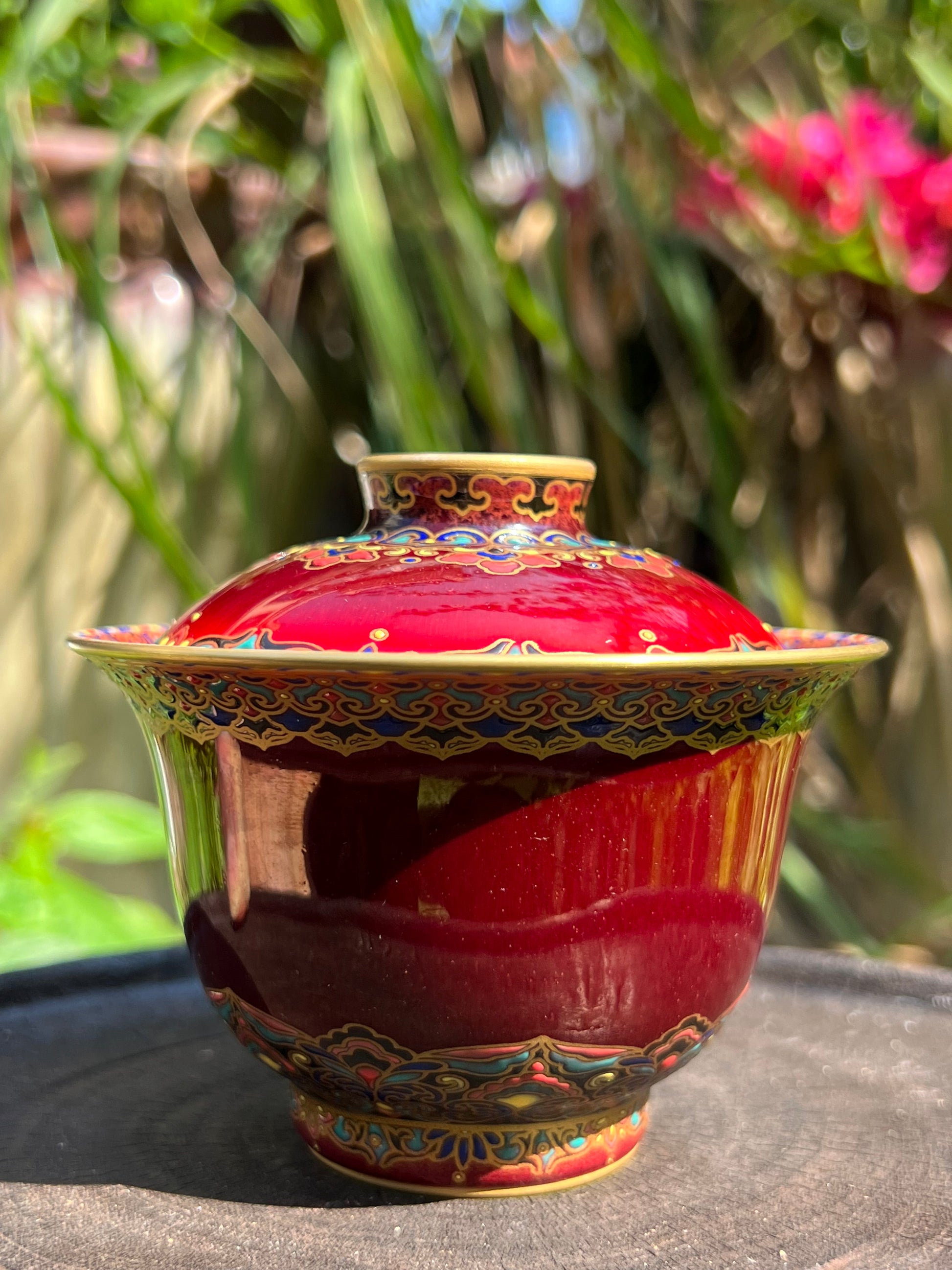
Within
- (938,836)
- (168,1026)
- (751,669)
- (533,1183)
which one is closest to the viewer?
(751,669)

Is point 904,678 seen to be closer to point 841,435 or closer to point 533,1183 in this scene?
point 841,435

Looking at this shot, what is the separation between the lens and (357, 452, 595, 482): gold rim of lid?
69cm

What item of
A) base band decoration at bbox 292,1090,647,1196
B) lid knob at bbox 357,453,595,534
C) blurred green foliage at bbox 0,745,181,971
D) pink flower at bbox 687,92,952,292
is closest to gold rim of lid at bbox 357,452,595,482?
lid knob at bbox 357,453,595,534

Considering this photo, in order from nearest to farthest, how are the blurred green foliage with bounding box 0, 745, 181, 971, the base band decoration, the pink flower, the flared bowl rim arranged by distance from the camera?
the flared bowl rim < the base band decoration < the blurred green foliage with bounding box 0, 745, 181, 971 < the pink flower

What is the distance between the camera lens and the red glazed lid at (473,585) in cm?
58

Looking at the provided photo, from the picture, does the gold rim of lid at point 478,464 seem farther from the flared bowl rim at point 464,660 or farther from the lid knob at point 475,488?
the flared bowl rim at point 464,660

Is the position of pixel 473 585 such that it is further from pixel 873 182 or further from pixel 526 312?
pixel 873 182

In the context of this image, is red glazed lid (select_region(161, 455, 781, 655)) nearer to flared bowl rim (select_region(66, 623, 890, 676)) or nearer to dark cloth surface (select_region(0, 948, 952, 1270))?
flared bowl rim (select_region(66, 623, 890, 676))

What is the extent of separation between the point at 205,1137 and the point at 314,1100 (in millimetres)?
88

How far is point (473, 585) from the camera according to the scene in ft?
1.98

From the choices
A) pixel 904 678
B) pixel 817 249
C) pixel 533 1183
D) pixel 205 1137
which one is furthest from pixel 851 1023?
pixel 817 249

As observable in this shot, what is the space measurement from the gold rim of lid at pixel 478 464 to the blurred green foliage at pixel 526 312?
0.59m

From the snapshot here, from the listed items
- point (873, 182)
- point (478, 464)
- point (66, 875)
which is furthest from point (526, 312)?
point (66, 875)

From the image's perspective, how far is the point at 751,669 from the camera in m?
0.57
